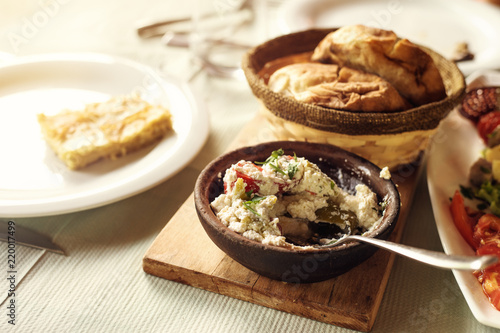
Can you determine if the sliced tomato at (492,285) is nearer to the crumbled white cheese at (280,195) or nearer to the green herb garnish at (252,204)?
the crumbled white cheese at (280,195)

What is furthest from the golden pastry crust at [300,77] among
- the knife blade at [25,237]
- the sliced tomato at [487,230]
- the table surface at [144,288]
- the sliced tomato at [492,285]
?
the knife blade at [25,237]

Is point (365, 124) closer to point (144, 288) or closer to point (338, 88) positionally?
point (338, 88)

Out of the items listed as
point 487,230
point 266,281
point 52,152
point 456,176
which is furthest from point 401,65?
point 52,152

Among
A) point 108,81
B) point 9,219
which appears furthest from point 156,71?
point 9,219

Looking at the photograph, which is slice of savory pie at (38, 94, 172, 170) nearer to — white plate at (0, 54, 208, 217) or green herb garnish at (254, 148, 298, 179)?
white plate at (0, 54, 208, 217)

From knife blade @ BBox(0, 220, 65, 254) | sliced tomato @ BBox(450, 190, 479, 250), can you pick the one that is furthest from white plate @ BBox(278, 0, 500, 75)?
knife blade @ BBox(0, 220, 65, 254)
